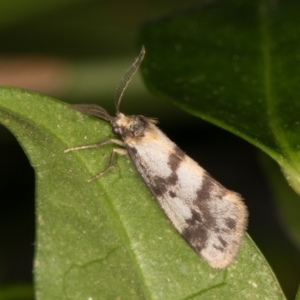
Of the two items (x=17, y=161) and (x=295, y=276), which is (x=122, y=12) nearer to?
(x=17, y=161)

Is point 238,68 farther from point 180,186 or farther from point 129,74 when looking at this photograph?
point 180,186

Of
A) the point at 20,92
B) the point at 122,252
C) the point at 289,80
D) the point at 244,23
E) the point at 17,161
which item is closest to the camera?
the point at 122,252

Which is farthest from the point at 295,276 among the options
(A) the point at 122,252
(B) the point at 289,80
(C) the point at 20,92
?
(C) the point at 20,92

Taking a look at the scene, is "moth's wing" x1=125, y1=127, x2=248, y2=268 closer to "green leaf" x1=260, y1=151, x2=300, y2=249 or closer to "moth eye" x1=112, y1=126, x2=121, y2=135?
"moth eye" x1=112, y1=126, x2=121, y2=135

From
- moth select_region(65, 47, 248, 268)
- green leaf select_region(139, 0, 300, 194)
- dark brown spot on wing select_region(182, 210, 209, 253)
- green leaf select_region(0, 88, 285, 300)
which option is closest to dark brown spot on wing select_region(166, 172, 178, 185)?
moth select_region(65, 47, 248, 268)

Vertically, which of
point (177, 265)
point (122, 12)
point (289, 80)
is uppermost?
point (289, 80)

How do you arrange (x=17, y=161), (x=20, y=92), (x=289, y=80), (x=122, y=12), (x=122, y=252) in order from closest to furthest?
1. (x=122, y=252)
2. (x=20, y=92)
3. (x=289, y=80)
4. (x=17, y=161)
5. (x=122, y=12)

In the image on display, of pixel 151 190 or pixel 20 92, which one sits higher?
pixel 20 92
